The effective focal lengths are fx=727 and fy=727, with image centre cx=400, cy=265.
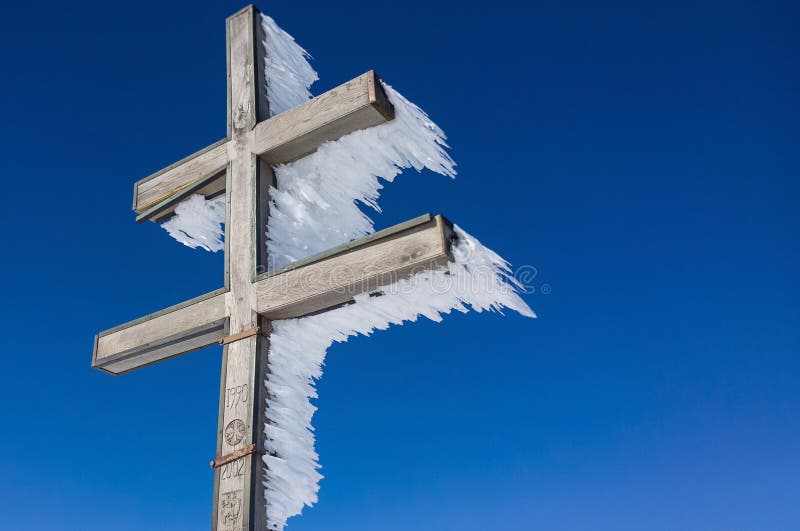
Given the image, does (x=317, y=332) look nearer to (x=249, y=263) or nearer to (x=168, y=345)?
(x=249, y=263)

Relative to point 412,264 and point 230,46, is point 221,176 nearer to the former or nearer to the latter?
point 230,46

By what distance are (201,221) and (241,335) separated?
978mm

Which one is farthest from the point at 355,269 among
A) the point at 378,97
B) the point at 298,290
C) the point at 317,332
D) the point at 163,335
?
the point at 163,335

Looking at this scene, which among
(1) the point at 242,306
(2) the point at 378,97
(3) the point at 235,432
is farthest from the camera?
A: (1) the point at 242,306

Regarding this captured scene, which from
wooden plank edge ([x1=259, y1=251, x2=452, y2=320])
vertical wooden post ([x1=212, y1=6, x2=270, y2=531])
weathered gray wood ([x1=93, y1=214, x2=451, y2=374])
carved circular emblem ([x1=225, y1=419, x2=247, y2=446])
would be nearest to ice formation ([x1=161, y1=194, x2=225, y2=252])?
vertical wooden post ([x1=212, y1=6, x2=270, y2=531])

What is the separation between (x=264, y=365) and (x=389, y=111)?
48.0 inches

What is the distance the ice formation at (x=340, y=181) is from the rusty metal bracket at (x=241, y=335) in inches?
16.0

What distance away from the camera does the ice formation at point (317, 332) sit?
263 centimetres

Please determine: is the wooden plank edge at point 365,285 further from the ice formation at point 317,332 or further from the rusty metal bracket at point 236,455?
the rusty metal bracket at point 236,455

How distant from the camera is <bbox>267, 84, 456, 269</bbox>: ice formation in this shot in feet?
10.4

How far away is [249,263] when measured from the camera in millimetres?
3322

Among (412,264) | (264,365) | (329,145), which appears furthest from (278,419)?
(329,145)

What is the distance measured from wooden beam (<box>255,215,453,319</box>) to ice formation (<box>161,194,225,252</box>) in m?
0.80

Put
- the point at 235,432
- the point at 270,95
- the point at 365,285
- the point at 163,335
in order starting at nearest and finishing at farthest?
the point at 365,285 < the point at 235,432 < the point at 163,335 < the point at 270,95
